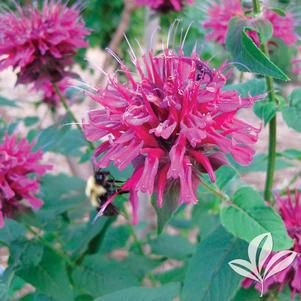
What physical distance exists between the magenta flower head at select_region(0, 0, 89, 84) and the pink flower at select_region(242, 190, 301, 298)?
0.63 meters

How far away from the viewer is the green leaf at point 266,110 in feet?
2.87

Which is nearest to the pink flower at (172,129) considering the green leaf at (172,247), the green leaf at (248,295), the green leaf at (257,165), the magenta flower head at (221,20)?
the green leaf at (248,295)

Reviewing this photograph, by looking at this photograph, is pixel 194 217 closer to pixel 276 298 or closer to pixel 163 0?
pixel 276 298

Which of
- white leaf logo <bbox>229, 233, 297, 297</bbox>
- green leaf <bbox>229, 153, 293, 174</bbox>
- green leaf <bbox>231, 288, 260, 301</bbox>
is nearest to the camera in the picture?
white leaf logo <bbox>229, 233, 297, 297</bbox>

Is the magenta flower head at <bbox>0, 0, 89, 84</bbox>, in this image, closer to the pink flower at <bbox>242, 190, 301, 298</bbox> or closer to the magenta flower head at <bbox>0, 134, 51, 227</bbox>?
the magenta flower head at <bbox>0, 134, 51, 227</bbox>

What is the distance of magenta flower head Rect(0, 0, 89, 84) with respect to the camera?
116 cm

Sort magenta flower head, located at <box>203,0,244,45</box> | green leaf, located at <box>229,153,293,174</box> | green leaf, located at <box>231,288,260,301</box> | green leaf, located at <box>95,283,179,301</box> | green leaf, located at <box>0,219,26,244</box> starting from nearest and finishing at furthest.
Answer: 1. green leaf, located at <box>95,283,179,301</box>
2. green leaf, located at <box>231,288,260,301</box>
3. green leaf, located at <box>0,219,26,244</box>
4. green leaf, located at <box>229,153,293,174</box>
5. magenta flower head, located at <box>203,0,244,45</box>

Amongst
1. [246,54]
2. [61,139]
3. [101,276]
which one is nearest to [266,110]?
[246,54]

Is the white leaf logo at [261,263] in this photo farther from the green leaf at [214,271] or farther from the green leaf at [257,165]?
the green leaf at [257,165]

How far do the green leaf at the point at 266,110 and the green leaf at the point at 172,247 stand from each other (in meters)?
0.56

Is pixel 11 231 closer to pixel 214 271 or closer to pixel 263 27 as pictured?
pixel 214 271

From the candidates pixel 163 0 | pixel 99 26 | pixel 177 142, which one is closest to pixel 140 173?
pixel 177 142

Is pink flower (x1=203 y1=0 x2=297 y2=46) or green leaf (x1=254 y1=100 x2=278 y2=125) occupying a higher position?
pink flower (x1=203 y1=0 x2=297 y2=46)

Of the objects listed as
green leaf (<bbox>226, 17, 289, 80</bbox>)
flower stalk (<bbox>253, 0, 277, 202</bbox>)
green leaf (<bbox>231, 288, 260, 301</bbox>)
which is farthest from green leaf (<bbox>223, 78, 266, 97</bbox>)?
green leaf (<bbox>231, 288, 260, 301</bbox>)
